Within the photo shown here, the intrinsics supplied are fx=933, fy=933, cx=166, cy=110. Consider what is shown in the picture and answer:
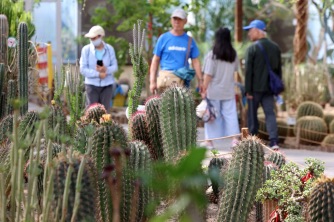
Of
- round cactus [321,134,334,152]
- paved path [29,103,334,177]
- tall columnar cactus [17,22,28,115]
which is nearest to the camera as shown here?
tall columnar cactus [17,22,28,115]

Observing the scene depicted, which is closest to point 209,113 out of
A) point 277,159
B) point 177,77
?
point 177,77

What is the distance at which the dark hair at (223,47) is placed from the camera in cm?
1069

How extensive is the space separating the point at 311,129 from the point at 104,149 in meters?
8.49

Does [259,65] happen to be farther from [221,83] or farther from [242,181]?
[242,181]

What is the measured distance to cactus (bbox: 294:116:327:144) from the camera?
12.8 m

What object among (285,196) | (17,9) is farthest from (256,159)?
(17,9)

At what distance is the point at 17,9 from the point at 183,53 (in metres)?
1.89

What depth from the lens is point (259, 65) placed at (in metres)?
11.3

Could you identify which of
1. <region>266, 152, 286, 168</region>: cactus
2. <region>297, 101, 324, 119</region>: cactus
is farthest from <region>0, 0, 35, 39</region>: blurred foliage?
<region>297, 101, 324, 119</region>: cactus

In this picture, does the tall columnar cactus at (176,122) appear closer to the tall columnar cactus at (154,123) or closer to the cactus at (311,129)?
the tall columnar cactus at (154,123)

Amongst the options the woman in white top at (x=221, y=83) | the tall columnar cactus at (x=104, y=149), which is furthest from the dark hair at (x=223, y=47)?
the tall columnar cactus at (x=104, y=149)

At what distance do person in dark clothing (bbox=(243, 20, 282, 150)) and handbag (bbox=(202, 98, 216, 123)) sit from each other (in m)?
0.63

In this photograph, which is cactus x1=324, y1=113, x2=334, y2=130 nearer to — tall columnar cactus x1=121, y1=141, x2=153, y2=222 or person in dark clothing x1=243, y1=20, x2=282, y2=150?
person in dark clothing x1=243, y1=20, x2=282, y2=150

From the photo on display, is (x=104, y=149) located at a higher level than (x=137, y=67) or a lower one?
lower
